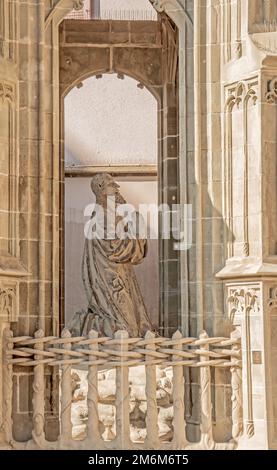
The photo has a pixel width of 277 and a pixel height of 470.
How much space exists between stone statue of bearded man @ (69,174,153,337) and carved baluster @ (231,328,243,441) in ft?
5.31

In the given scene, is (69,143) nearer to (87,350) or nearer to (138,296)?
(138,296)

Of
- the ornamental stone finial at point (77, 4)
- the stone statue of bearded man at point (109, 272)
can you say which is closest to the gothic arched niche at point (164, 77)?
the ornamental stone finial at point (77, 4)

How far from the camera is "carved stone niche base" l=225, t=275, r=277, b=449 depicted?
→ 44.5 feet

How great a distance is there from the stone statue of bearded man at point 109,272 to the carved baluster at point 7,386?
4.65 feet

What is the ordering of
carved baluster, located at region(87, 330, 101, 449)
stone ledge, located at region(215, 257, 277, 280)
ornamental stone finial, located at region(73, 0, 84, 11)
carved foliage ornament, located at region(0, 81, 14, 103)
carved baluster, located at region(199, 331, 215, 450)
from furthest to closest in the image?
1. ornamental stone finial, located at region(73, 0, 84, 11)
2. carved foliage ornament, located at region(0, 81, 14, 103)
3. carved baluster, located at region(199, 331, 215, 450)
4. carved baluster, located at region(87, 330, 101, 449)
5. stone ledge, located at region(215, 257, 277, 280)

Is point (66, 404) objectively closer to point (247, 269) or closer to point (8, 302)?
point (8, 302)

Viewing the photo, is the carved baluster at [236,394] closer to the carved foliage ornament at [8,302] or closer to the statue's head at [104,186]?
the carved foliage ornament at [8,302]

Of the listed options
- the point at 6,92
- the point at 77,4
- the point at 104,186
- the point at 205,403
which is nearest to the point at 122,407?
the point at 205,403

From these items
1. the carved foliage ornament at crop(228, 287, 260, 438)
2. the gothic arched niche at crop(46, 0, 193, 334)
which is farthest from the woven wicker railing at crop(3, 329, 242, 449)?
the gothic arched niche at crop(46, 0, 193, 334)

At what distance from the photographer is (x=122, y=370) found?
13.7 meters

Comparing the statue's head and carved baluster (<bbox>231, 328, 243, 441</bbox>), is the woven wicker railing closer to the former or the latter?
carved baluster (<bbox>231, 328, 243, 441</bbox>)

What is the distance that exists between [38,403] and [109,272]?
197cm
